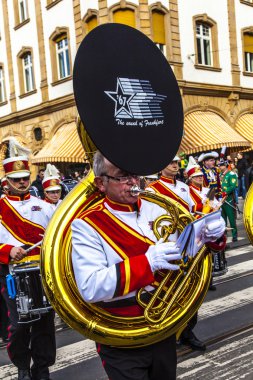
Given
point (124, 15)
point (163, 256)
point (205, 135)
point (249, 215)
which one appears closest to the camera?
point (163, 256)

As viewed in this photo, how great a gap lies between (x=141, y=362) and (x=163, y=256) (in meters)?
0.56

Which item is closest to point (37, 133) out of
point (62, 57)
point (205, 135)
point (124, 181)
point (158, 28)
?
point (62, 57)

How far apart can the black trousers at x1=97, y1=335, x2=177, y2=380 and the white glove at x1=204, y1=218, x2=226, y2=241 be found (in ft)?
1.90

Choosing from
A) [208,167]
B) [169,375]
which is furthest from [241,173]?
[169,375]

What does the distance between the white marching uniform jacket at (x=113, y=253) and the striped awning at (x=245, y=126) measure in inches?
691

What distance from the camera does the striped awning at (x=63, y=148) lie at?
17047mm

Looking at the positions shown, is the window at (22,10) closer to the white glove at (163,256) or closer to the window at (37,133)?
the window at (37,133)

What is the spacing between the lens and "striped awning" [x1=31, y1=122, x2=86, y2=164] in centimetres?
1705

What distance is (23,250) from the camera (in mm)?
3734

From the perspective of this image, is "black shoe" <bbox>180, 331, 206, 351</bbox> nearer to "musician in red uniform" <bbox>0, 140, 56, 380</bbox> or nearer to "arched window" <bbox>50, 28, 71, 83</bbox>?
"musician in red uniform" <bbox>0, 140, 56, 380</bbox>

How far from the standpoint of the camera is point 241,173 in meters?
16.4

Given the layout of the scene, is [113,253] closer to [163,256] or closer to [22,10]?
[163,256]

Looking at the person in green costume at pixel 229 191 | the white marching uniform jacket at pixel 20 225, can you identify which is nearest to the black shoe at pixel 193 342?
the white marching uniform jacket at pixel 20 225

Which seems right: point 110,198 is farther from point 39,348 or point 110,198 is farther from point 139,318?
point 39,348
